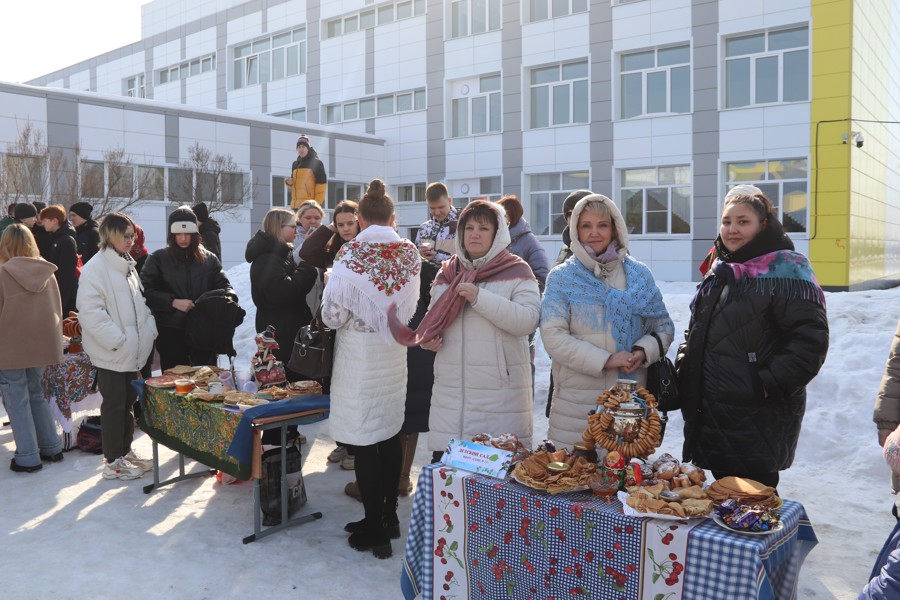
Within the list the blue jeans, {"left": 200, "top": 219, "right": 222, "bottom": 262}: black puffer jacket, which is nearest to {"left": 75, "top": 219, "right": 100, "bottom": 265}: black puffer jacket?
{"left": 200, "top": 219, "right": 222, "bottom": 262}: black puffer jacket

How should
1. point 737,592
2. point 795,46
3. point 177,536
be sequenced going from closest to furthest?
point 737,592 < point 177,536 < point 795,46

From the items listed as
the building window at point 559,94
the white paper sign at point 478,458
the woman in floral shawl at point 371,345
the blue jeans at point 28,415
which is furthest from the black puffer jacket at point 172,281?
the building window at point 559,94

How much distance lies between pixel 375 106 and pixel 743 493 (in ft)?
80.5

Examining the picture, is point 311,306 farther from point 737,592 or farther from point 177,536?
point 737,592

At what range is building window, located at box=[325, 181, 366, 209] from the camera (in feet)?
79.9

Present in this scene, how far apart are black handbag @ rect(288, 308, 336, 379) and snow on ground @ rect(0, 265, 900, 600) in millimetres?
1049

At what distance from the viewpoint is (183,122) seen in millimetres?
20922

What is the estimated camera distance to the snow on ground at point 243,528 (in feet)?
11.9

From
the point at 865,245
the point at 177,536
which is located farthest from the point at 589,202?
the point at 865,245

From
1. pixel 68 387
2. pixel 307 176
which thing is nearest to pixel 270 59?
pixel 307 176

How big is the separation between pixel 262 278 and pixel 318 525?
1886 mm

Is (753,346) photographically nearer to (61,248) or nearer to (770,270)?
(770,270)

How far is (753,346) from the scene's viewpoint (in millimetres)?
3133

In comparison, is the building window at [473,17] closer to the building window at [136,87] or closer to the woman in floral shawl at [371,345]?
the woman in floral shawl at [371,345]
